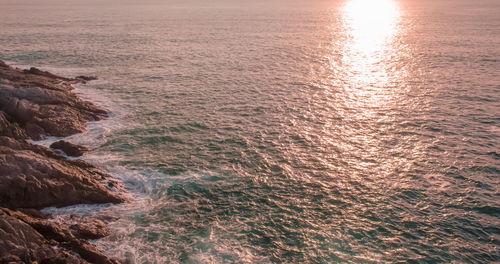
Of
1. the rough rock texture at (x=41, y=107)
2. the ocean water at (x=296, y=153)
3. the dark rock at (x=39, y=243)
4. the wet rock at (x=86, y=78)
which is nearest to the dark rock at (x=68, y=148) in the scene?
the ocean water at (x=296, y=153)

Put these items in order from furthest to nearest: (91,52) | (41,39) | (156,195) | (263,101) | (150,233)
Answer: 1. (41,39)
2. (91,52)
3. (263,101)
4. (156,195)
5. (150,233)

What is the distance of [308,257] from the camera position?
24.7 metres

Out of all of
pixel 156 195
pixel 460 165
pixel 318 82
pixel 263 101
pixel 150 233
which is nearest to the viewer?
pixel 150 233

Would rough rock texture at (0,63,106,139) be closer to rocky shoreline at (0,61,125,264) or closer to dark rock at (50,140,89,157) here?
rocky shoreline at (0,61,125,264)

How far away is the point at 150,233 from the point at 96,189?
7.14 metres

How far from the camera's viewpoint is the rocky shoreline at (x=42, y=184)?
71.1 ft

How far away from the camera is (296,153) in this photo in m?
39.0

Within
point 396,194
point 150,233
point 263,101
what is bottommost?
point 150,233

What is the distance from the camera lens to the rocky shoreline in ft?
71.1

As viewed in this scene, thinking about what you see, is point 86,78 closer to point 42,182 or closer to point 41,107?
point 41,107

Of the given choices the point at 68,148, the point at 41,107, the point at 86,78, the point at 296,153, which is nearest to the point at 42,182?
the point at 68,148

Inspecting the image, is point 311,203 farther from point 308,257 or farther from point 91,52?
point 91,52

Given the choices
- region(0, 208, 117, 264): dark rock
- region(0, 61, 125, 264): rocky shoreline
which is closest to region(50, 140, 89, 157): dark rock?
region(0, 61, 125, 264): rocky shoreline

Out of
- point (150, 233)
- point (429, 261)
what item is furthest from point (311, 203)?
point (150, 233)
